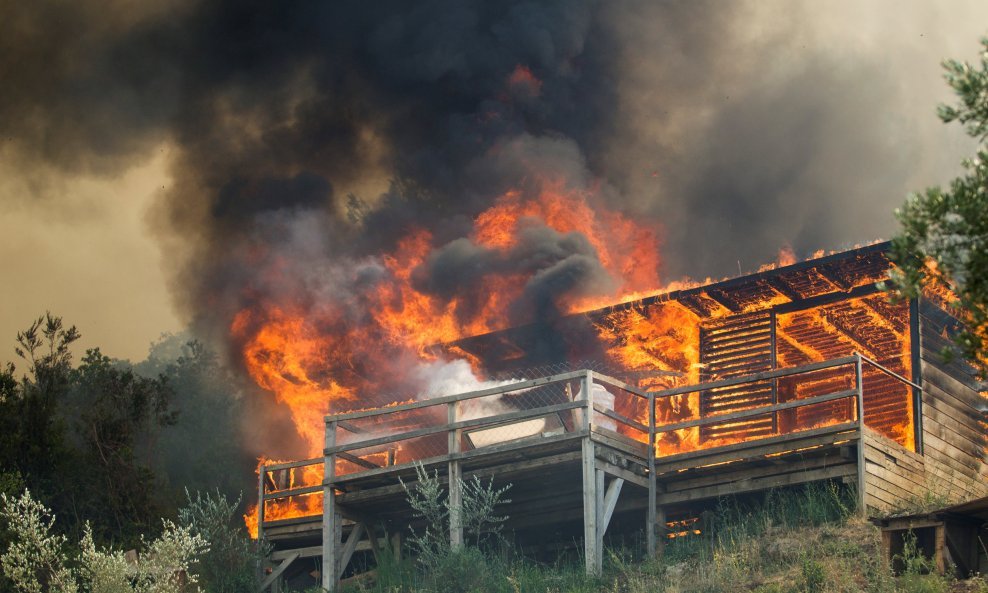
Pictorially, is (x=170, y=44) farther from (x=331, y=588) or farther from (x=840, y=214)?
(x=331, y=588)

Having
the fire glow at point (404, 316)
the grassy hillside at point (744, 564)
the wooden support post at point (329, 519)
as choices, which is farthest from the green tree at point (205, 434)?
the grassy hillside at point (744, 564)

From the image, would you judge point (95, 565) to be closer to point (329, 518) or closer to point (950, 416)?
point (329, 518)

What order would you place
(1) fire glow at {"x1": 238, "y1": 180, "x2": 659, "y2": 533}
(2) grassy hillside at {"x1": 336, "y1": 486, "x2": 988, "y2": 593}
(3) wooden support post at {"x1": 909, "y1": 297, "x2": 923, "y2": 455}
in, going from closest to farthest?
1. (2) grassy hillside at {"x1": 336, "y1": 486, "x2": 988, "y2": 593}
2. (3) wooden support post at {"x1": 909, "y1": 297, "x2": 923, "y2": 455}
3. (1) fire glow at {"x1": 238, "y1": 180, "x2": 659, "y2": 533}

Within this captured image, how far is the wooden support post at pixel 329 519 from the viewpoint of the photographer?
20594 millimetres

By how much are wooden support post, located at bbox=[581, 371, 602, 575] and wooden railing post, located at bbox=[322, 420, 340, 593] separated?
4598 millimetres

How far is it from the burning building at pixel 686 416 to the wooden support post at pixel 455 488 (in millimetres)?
36

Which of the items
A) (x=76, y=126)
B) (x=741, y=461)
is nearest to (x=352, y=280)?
(x=741, y=461)

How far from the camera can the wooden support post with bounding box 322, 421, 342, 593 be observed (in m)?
20.6

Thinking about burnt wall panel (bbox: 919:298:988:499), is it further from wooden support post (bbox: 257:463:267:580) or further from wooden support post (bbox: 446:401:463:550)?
wooden support post (bbox: 257:463:267:580)

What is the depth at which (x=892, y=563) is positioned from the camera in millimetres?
14969

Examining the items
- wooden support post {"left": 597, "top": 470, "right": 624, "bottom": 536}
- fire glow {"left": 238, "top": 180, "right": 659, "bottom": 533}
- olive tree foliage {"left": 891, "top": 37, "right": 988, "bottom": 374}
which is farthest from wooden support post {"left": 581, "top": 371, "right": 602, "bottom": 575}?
olive tree foliage {"left": 891, "top": 37, "right": 988, "bottom": 374}

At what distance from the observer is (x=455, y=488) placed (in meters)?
19.7

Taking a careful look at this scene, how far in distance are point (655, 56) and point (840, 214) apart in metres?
12.2

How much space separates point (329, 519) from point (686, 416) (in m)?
7.20
